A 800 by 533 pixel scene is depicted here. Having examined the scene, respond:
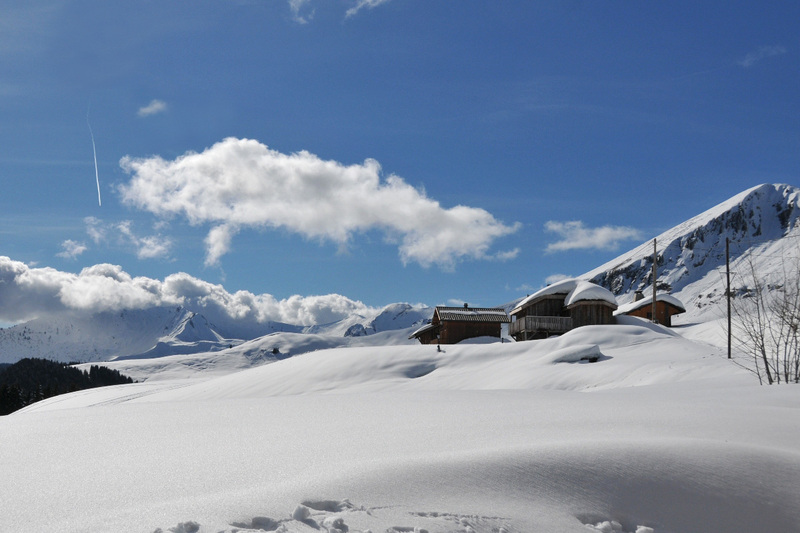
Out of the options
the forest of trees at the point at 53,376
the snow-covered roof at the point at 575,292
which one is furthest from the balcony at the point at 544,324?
the forest of trees at the point at 53,376

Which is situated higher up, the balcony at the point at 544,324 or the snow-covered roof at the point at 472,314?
the snow-covered roof at the point at 472,314

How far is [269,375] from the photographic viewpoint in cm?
3073

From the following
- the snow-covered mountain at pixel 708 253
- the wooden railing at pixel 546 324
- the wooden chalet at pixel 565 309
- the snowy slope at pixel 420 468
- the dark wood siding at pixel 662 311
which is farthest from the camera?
the snow-covered mountain at pixel 708 253

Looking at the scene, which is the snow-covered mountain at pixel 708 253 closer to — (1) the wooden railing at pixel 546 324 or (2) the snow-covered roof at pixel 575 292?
(2) the snow-covered roof at pixel 575 292

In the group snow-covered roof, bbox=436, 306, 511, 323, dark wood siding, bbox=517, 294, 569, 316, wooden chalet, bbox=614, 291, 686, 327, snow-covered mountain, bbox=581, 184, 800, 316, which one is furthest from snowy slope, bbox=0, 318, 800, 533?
snow-covered mountain, bbox=581, 184, 800, 316

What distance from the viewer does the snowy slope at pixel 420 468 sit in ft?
15.5

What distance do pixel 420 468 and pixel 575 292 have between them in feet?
134

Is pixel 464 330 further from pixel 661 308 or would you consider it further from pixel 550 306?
pixel 661 308

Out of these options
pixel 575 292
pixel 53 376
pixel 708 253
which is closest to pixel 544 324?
pixel 575 292

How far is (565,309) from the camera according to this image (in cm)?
4538

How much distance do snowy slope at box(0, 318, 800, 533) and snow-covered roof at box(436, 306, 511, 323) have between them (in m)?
34.9

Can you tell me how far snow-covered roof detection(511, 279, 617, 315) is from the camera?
4328 cm

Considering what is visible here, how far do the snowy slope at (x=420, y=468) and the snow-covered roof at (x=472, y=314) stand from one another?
3494 cm

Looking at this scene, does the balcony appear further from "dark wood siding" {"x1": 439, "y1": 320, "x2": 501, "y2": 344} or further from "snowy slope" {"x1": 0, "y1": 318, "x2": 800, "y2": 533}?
"snowy slope" {"x1": 0, "y1": 318, "x2": 800, "y2": 533}
